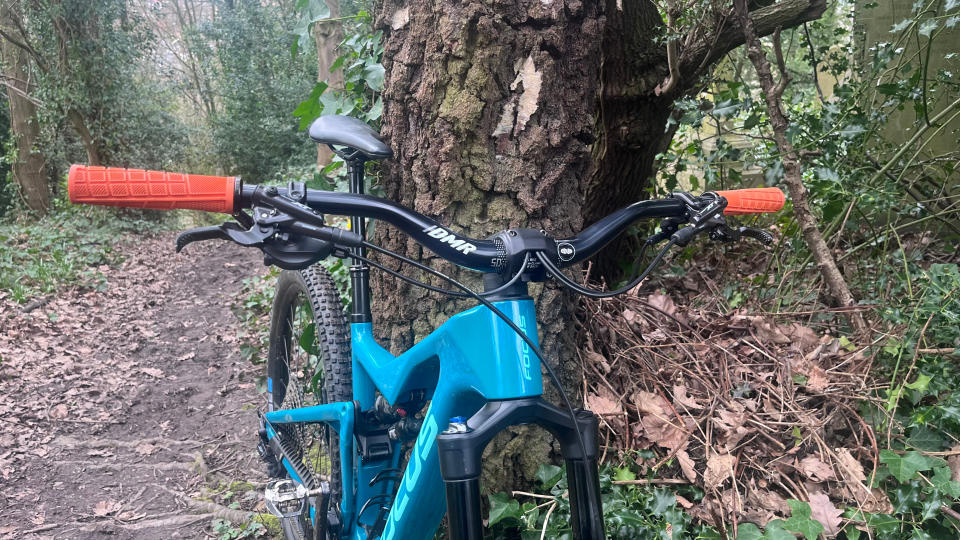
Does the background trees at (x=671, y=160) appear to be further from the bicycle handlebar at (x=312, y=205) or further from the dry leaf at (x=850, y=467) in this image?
the bicycle handlebar at (x=312, y=205)

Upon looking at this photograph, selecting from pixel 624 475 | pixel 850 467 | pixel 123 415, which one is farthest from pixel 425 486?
pixel 123 415

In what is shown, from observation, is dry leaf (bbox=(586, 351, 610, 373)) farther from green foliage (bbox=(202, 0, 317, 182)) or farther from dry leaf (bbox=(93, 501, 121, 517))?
green foliage (bbox=(202, 0, 317, 182))

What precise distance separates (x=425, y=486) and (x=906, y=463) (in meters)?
1.23

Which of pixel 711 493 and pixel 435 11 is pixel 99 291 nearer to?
pixel 435 11

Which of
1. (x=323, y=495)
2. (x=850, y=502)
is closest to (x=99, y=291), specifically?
(x=323, y=495)

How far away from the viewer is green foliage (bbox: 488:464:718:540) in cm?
167

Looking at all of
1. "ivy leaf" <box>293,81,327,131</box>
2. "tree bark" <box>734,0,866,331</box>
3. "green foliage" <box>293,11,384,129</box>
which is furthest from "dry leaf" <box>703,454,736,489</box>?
"ivy leaf" <box>293,81,327,131</box>

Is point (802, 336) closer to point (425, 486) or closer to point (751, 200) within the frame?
point (751, 200)

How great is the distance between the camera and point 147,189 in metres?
1.16

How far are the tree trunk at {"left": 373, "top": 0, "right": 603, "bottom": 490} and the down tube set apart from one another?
0.45m

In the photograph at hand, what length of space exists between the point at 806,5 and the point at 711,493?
7.55 ft

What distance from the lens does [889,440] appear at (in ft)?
5.86

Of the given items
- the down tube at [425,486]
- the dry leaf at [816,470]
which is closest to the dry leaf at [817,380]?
the dry leaf at [816,470]

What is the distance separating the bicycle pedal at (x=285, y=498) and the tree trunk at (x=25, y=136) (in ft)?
34.7
